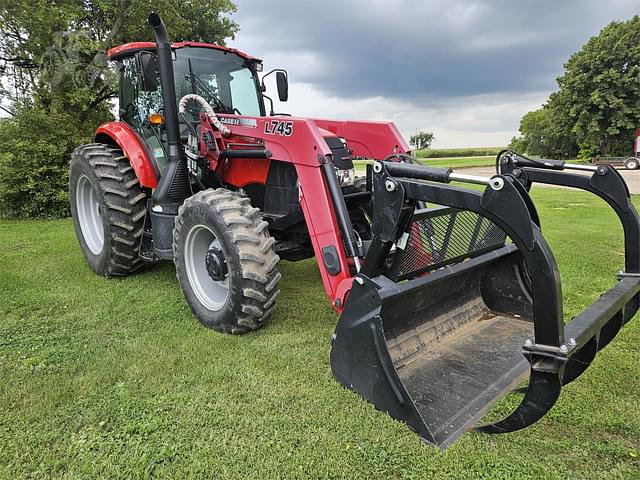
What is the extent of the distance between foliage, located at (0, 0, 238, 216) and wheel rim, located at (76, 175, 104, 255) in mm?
4910

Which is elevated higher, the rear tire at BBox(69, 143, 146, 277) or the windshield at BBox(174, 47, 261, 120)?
the windshield at BBox(174, 47, 261, 120)

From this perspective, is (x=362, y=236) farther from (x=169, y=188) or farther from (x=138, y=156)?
(x=138, y=156)

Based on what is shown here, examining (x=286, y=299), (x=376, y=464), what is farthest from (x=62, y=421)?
(x=286, y=299)

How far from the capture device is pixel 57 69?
1122cm

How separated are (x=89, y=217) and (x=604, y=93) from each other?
126 ft

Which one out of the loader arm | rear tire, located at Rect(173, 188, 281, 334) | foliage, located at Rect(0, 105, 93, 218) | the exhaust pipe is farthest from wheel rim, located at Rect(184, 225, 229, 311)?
foliage, located at Rect(0, 105, 93, 218)

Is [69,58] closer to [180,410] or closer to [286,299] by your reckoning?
[286,299]

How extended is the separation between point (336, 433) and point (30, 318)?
10.4 feet

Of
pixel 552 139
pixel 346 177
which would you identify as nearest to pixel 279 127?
pixel 346 177

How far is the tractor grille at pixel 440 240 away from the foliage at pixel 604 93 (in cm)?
3675

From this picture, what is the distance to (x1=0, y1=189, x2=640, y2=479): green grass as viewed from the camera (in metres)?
2.13

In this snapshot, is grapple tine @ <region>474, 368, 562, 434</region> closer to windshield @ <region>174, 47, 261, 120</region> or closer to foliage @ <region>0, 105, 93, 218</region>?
windshield @ <region>174, 47, 261, 120</region>

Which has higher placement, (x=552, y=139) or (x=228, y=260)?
(x=552, y=139)

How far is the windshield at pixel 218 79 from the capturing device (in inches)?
174
